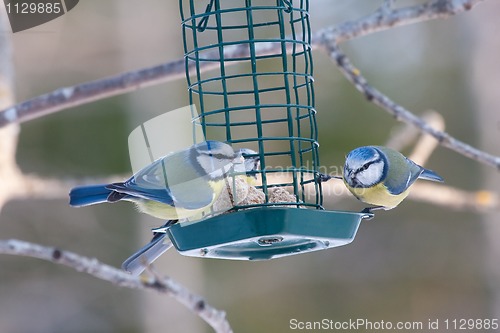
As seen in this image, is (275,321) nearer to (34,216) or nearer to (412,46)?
(34,216)

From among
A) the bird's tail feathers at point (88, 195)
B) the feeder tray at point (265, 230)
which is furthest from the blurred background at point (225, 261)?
the feeder tray at point (265, 230)

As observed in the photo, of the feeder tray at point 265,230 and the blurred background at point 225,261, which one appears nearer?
the feeder tray at point 265,230

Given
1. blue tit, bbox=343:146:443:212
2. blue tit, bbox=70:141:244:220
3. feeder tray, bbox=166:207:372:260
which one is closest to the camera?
feeder tray, bbox=166:207:372:260

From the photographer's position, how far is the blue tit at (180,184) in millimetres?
3520

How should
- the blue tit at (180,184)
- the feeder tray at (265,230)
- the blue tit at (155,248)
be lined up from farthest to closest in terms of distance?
the blue tit at (155,248) → the blue tit at (180,184) → the feeder tray at (265,230)

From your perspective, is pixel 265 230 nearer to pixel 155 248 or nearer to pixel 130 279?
pixel 155 248

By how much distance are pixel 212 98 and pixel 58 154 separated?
239 cm

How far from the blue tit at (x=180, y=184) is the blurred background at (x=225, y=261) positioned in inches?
242

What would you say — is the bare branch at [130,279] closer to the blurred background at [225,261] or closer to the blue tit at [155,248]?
the blue tit at [155,248]

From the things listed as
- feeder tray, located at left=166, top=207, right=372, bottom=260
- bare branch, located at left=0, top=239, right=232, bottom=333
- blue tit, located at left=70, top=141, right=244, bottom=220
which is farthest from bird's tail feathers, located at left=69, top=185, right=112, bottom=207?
feeder tray, located at left=166, top=207, right=372, bottom=260

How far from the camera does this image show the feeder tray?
3018 millimetres

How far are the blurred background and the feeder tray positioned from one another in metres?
6.56

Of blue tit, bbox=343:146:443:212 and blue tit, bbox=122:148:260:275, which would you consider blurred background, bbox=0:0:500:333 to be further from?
blue tit, bbox=122:148:260:275

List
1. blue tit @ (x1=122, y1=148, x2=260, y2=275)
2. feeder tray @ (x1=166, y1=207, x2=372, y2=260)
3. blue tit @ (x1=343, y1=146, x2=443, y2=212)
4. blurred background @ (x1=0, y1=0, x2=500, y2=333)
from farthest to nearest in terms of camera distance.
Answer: blurred background @ (x1=0, y1=0, x2=500, y2=333) < blue tit @ (x1=343, y1=146, x2=443, y2=212) < blue tit @ (x1=122, y1=148, x2=260, y2=275) < feeder tray @ (x1=166, y1=207, x2=372, y2=260)
